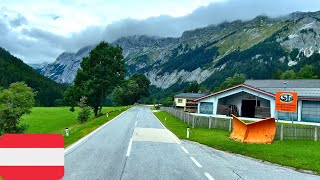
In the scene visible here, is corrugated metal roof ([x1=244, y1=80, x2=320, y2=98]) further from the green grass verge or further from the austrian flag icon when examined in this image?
the austrian flag icon

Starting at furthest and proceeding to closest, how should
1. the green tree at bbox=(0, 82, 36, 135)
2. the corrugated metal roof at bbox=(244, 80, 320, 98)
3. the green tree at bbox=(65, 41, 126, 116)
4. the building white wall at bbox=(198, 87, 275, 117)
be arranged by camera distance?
the green tree at bbox=(65, 41, 126, 116) → the green tree at bbox=(0, 82, 36, 135) → the building white wall at bbox=(198, 87, 275, 117) → the corrugated metal roof at bbox=(244, 80, 320, 98)

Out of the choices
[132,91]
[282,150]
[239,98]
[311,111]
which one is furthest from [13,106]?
[132,91]

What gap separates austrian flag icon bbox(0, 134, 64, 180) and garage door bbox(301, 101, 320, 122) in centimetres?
4125

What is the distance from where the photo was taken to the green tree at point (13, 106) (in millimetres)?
49562

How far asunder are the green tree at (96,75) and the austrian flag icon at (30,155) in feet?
197

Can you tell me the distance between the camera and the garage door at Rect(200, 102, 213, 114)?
53.3m

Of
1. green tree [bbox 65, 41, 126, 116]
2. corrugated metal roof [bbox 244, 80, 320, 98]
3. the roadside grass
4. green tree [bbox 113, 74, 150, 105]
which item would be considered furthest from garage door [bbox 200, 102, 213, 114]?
green tree [bbox 113, 74, 150, 105]

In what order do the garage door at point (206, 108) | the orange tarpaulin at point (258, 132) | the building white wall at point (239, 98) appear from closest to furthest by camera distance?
the orange tarpaulin at point (258, 132), the building white wall at point (239, 98), the garage door at point (206, 108)

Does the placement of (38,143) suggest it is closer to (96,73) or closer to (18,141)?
(18,141)

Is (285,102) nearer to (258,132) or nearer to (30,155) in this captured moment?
(258,132)

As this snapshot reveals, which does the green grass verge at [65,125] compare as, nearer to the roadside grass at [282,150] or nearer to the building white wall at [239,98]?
the roadside grass at [282,150]

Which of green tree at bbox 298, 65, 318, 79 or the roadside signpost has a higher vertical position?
green tree at bbox 298, 65, 318, 79

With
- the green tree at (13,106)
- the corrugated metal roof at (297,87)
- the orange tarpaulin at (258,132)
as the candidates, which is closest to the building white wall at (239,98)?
the corrugated metal roof at (297,87)

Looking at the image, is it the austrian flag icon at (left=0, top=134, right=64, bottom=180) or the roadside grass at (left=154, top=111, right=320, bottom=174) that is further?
the roadside grass at (left=154, top=111, right=320, bottom=174)
